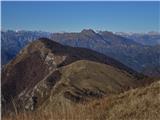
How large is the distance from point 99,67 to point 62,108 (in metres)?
168

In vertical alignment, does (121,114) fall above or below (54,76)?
above

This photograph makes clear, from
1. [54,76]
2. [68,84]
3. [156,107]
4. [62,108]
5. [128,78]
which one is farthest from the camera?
→ [128,78]

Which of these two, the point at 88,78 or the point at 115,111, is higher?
the point at 115,111

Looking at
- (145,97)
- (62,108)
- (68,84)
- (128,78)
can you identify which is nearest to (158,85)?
(145,97)

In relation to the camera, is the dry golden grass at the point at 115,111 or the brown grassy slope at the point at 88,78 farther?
the brown grassy slope at the point at 88,78

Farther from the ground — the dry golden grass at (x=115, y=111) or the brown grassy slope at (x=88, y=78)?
the dry golden grass at (x=115, y=111)

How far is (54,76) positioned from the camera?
169 metres

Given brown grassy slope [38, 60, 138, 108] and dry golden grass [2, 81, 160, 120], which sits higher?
dry golden grass [2, 81, 160, 120]

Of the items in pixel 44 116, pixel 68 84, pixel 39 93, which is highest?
pixel 44 116

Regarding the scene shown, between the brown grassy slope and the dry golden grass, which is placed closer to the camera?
the dry golden grass

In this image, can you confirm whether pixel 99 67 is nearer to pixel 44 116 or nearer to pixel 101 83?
pixel 101 83

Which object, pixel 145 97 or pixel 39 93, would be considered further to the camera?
pixel 39 93

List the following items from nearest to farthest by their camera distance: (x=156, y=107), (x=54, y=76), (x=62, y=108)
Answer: (x=156, y=107)
(x=62, y=108)
(x=54, y=76)

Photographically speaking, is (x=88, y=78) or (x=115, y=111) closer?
(x=115, y=111)
